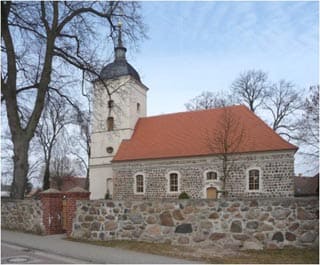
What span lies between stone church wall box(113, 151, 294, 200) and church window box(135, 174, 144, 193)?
310mm

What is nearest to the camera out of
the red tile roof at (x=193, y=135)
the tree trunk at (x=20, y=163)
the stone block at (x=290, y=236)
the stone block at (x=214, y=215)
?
the stone block at (x=290, y=236)

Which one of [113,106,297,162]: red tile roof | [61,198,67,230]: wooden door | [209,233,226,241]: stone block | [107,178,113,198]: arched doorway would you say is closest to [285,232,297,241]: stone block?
[209,233,226,241]: stone block

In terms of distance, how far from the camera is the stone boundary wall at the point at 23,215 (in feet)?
42.8

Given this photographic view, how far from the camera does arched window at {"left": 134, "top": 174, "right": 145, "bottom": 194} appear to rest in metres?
29.5

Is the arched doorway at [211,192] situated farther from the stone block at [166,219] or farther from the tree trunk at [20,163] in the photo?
the stone block at [166,219]

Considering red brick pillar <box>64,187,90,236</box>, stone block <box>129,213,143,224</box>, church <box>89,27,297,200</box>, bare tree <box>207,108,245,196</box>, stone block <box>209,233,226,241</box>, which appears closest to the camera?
stone block <box>209,233,226,241</box>

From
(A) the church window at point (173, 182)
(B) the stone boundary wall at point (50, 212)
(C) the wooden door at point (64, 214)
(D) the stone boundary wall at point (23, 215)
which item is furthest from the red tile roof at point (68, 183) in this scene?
(C) the wooden door at point (64, 214)

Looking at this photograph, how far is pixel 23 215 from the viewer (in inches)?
545

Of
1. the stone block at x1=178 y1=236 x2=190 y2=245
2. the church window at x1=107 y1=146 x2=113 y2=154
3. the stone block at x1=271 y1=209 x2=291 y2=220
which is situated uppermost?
the church window at x1=107 y1=146 x2=113 y2=154

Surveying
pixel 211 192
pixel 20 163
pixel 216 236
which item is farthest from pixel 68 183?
pixel 216 236

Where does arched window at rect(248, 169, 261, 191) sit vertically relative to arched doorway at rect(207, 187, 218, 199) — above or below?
above

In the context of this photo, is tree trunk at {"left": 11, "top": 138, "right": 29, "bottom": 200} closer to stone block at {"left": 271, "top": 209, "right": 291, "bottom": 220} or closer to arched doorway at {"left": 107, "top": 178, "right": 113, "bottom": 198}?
stone block at {"left": 271, "top": 209, "right": 291, "bottom": 220}

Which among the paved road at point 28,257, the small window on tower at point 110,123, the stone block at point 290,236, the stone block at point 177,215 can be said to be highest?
the small window on tower at point 110,123

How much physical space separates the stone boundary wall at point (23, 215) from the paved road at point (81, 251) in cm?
111
